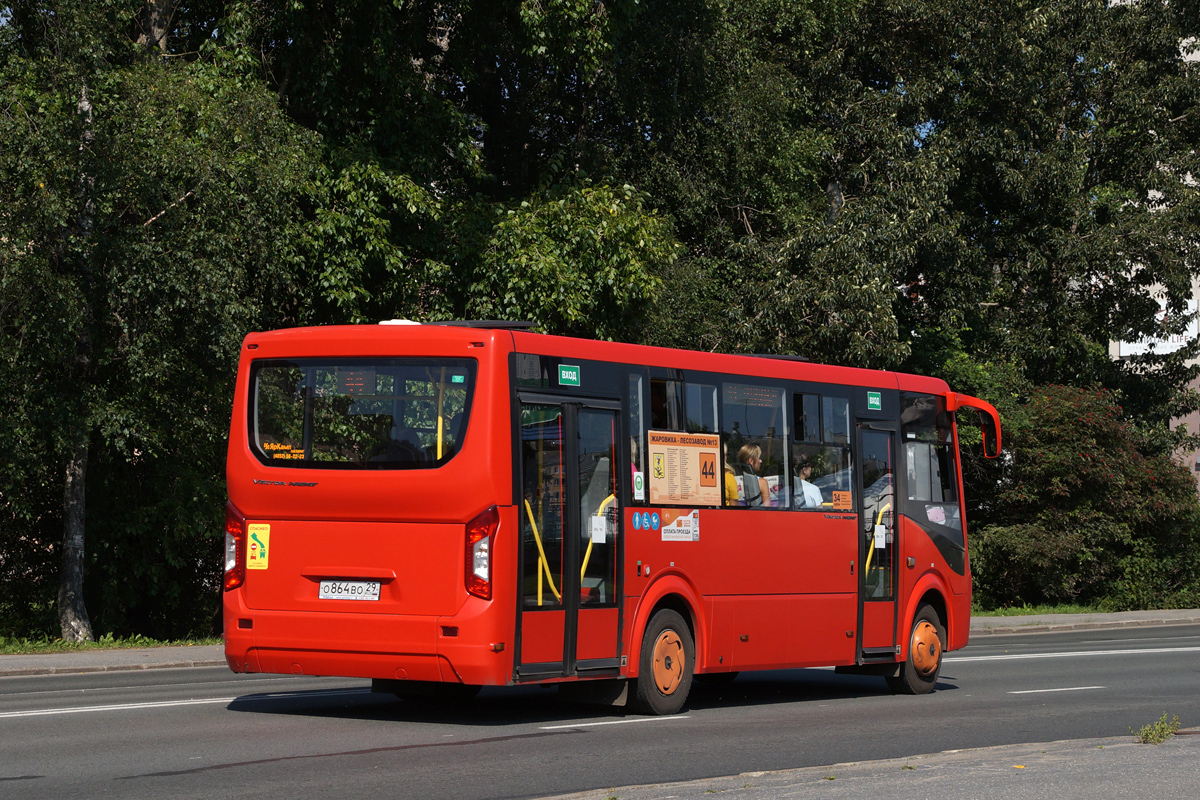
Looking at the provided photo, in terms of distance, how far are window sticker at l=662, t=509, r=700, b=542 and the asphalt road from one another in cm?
145

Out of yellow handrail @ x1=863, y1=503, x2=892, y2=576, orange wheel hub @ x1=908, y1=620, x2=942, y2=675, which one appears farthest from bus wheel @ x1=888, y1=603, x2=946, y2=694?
yellow handrail @ x1=863, y1=503, x2=892, y2=576

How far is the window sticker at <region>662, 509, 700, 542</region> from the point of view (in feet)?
40.1

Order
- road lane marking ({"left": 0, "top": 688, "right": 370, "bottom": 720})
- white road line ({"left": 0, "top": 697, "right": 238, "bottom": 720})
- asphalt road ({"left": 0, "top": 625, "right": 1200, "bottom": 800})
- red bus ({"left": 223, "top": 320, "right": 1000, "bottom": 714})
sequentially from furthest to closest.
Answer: road lane marking ({"left": 0, "top": 688, "right": 370, "bottom": 720}) < white road line ({"left": 0, "top": 697, "right": 238, "bottom": 720}) < red bus ({"left": 223, "top": 320, "right": 1000, "bottom": 714}) < asphalt road ({"left": 0, "top": 625, "right": 1200, "bottom": 800})

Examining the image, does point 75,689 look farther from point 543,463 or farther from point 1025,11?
point 1025,11

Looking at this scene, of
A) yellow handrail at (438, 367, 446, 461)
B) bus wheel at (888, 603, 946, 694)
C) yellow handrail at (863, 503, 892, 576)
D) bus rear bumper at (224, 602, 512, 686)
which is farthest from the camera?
bus wheel at (888, 603, 946, 694)

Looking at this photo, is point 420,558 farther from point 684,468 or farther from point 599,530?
point 684,468

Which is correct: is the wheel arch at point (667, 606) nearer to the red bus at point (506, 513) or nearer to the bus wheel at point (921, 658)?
the red bus at point (506, 513)

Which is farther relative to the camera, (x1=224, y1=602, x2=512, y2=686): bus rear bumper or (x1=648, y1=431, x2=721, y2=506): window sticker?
(x1=648, y1=431, x2=721, y2=506): window sticker

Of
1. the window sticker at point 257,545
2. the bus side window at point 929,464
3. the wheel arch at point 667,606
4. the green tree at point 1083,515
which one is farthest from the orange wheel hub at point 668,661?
the green tree at point 1083,515

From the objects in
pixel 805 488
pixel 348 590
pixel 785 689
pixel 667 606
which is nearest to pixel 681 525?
pixel 667 606

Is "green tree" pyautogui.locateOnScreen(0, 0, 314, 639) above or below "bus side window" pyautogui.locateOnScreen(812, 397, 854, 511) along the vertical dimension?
above

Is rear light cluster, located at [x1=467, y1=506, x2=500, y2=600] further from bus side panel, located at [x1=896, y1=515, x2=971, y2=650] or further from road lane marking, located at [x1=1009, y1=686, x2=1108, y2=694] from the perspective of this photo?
road lane marking, located at [x1=1009, y1=686, x2=1108, y2=694]

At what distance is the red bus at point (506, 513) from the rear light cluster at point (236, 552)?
0.07 feet

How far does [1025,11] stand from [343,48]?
708 inches
